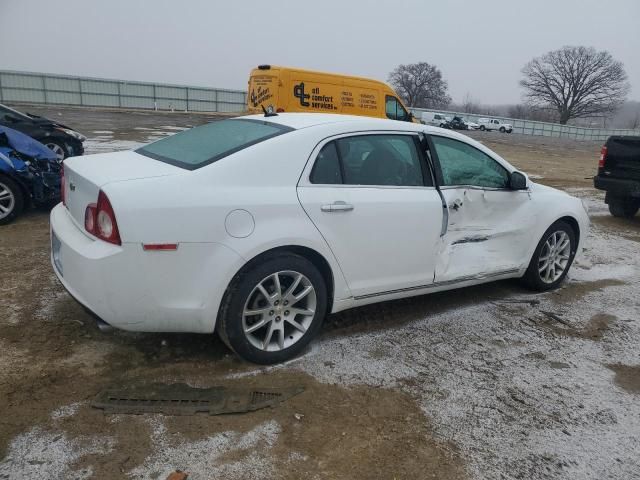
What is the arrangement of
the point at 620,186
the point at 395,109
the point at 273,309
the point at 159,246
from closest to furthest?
the point at 159,246, the point at 273,309, the point at 620,186, the point at 395,109

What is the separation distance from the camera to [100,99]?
37625 mm

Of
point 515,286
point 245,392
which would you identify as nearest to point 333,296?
point 245,392

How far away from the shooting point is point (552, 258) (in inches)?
189

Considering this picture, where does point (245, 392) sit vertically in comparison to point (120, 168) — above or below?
below

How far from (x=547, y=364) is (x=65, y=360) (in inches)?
122

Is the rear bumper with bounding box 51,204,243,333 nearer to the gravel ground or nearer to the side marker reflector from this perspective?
the side marker reflector

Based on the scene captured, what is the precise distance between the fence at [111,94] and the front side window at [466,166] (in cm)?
3792

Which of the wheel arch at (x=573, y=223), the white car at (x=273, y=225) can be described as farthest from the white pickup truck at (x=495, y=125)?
the white car at (x=273, y=225)

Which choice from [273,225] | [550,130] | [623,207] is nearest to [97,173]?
[273,225]

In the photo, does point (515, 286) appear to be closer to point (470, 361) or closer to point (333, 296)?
point (470, 361)

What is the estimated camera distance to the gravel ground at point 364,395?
2.41 meters

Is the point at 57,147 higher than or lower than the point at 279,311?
higher

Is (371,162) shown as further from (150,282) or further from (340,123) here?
(150,282)

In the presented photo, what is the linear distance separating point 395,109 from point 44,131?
10.4m
